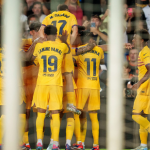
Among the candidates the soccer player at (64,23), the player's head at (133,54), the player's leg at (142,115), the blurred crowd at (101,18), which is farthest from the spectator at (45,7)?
the player's leg at (142,115)

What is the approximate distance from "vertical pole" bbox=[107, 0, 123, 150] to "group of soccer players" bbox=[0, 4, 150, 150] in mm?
1286

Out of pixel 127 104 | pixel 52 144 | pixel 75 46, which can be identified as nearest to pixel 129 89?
pixel 127 104

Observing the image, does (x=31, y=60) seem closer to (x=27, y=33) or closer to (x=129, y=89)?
(x=27, y=33)

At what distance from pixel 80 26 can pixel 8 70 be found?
1.83 meters

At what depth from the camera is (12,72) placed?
143 centimetres

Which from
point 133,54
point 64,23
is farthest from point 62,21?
point 133,54

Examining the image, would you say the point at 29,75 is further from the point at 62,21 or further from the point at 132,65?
the point at 132,65

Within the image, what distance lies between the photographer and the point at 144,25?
11.7ft

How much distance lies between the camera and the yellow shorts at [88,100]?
3092mm

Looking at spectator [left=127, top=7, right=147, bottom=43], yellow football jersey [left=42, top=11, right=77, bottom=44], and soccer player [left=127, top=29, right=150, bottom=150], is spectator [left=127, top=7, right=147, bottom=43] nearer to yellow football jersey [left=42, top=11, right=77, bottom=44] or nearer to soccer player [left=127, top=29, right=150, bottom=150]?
soccer player [left=127, top=29, right=150, bottom=150]

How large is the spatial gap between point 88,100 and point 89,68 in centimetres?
34

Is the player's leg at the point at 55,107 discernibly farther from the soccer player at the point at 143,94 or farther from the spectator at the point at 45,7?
the spectator at the point at 45,7

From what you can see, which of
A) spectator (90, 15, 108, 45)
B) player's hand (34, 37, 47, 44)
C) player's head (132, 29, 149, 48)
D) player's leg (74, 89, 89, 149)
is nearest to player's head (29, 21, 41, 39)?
player's hand (34, 37, 47, 44)

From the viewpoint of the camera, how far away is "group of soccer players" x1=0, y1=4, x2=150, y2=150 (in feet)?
8.94
